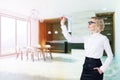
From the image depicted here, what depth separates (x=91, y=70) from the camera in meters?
1.53

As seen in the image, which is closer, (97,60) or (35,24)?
(97,60)

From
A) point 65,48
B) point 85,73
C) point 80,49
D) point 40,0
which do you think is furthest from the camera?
point 65,48

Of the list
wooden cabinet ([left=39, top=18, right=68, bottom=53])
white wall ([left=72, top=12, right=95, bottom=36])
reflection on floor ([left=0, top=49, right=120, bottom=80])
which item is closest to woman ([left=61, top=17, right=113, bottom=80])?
reflection on floor ([left=0, top=49, right=120, bottom=80])

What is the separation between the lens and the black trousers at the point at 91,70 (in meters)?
1.50

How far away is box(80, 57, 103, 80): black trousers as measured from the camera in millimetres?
1495

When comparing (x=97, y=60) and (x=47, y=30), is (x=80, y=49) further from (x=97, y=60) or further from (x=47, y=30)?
(x=97, y=60)

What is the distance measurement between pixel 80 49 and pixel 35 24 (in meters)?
4.18

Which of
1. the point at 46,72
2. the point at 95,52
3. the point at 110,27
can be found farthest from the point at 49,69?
the point at 110,27

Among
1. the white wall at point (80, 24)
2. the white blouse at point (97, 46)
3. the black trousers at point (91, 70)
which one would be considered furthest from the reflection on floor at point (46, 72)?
the white wall at point (80, 24)

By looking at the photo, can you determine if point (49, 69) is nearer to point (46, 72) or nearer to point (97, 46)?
point (46, 72)

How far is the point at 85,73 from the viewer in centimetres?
158

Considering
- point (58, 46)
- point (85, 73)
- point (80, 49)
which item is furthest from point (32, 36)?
point (85, 73)

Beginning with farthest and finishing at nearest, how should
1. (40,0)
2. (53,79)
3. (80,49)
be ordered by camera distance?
(80,49)
(40,0)
(53,79)

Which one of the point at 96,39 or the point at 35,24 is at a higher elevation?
the point at 35,24
